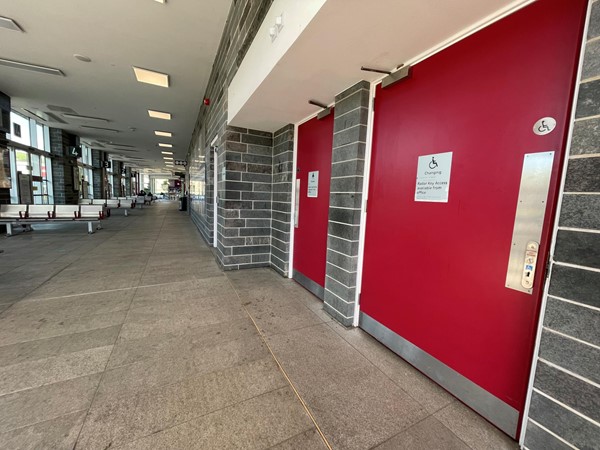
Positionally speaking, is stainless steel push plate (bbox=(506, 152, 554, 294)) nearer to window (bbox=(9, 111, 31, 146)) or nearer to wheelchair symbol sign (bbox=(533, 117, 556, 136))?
wheelchair symbol sign (bbox=(533, 117, 556, 136))

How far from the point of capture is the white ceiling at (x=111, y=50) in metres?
3.40

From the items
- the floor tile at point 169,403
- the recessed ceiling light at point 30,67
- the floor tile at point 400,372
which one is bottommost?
Answer: the floor tile at point 169,403

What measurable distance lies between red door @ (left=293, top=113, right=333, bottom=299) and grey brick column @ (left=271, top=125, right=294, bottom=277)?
0.16m

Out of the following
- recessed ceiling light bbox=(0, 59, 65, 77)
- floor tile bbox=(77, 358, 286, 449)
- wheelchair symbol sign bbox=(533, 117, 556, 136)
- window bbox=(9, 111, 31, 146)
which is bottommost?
floor tile bbox=(77, 358, 286, 449)

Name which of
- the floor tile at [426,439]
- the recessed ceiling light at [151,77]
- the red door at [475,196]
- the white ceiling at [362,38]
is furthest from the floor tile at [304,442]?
the recessed ceiling light at [151,77]

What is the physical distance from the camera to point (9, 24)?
3625 millimetres

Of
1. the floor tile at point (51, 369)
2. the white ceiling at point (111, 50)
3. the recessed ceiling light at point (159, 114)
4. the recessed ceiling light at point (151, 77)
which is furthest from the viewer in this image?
the recessed ceiling light at point (159, 114)

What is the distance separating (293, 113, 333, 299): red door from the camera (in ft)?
9.68

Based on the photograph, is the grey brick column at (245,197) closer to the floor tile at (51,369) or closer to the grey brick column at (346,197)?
the grey brick column at (346,197)

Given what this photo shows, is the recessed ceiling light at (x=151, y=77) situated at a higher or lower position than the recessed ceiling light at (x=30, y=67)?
higher

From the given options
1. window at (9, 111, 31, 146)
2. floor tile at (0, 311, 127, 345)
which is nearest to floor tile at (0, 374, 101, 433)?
floor tile at (0, 311, 127, 345)

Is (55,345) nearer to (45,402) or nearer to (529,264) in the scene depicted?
(45,402)

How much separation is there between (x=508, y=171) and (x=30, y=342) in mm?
3650

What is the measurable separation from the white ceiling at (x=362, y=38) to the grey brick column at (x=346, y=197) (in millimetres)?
213
